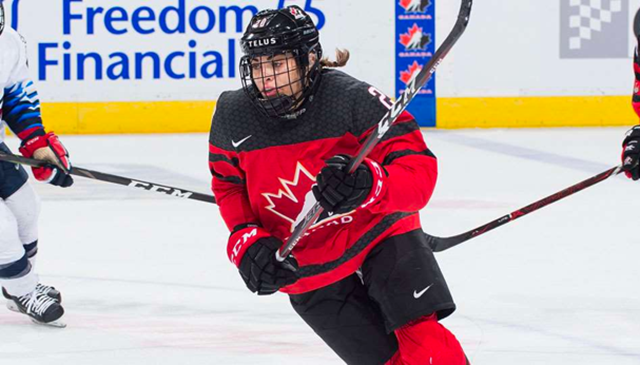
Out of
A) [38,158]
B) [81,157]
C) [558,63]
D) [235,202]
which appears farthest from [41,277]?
[558,63]

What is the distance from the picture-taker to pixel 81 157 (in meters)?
6.19

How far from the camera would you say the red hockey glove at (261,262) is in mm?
1846

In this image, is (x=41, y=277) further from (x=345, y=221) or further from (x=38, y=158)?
(x=345, y=221)

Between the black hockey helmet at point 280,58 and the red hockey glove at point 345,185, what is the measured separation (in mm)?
194

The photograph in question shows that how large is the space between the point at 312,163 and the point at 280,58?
187 millimetres

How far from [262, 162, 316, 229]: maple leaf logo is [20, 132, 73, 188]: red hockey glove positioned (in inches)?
47.2

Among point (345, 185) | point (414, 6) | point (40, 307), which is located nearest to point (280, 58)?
point (345, 185)

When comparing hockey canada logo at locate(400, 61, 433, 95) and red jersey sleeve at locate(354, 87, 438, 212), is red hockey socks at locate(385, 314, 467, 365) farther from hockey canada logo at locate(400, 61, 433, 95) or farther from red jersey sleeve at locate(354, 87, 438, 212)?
hockey canada logo at locate(400, 61, 433, 95)

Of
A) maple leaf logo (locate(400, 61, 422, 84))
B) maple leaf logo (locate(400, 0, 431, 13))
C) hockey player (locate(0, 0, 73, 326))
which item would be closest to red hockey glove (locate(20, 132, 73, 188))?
hockey player (locate(0, 0, 73, 326))

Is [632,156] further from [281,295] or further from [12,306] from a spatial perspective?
[12,306]

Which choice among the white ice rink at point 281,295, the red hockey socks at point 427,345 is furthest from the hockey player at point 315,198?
the white ice rink at point 281,295

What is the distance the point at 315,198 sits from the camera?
5.76 ft

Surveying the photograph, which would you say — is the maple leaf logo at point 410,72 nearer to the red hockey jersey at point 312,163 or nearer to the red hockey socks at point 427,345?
the red hockey jersey at point 312,163

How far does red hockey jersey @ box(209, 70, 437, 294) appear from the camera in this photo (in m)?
1.85
